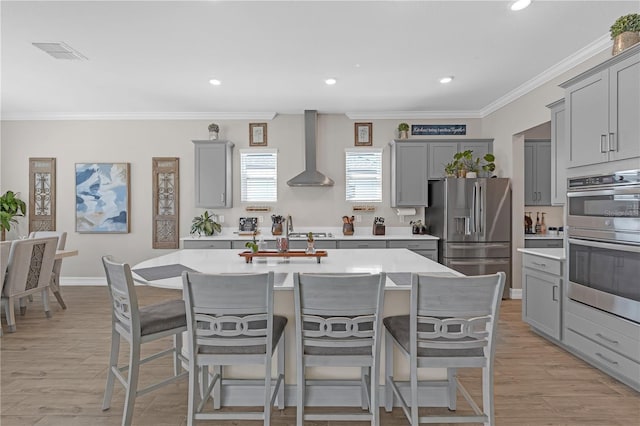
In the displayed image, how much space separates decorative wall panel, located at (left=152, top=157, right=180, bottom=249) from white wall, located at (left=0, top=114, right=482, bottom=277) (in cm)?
9

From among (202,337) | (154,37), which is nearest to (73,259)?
(154,37)

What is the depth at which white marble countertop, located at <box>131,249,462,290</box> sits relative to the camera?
210 centimetres

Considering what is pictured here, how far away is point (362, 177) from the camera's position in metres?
5.66

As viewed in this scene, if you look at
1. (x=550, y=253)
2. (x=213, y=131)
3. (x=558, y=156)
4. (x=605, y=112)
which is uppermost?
(x=213, y=131)

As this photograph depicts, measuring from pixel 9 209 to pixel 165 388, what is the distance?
4.85 metres

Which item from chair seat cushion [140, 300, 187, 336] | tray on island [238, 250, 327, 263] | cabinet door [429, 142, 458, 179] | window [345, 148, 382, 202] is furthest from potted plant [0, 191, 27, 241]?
cabinet door [429, 142, 458, 179]

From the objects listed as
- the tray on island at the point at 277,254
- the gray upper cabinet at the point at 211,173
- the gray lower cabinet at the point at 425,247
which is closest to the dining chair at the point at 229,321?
the tray on island at the point at 277,254

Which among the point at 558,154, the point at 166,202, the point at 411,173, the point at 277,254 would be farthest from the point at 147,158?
the point at 558,154

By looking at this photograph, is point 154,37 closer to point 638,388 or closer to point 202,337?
point 202,337

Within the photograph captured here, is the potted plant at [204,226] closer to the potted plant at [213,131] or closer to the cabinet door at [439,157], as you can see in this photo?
the potted plant at [213,131]

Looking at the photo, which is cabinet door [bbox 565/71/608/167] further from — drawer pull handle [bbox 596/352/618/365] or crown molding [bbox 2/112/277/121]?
crown molding [bbox 2/112/277/121]

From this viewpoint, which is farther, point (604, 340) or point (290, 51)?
point (290, 51)

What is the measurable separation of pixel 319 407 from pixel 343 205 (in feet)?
12.2

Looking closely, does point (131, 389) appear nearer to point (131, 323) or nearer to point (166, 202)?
point (131, 323)
